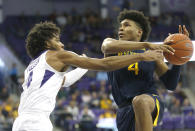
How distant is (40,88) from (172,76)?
5.88ft

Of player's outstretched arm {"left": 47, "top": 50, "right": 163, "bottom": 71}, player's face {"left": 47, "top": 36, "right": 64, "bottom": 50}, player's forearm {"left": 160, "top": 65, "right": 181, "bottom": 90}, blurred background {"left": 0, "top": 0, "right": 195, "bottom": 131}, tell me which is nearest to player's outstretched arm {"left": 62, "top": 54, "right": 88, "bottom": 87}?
player's face {"left": 47, "top": 36, "right": 64, "bottom": 50}

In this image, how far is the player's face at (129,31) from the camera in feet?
15.5

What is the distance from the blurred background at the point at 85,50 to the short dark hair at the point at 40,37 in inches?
246

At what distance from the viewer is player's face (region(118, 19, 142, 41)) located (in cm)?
472

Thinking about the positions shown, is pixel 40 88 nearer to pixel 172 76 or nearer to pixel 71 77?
pixel 71 77

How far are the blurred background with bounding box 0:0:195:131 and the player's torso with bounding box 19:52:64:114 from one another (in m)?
6.40

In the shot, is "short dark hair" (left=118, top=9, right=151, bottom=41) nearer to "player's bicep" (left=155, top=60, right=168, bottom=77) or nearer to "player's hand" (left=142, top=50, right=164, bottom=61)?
"player's bicep" (left=155, top=60, right=168, bottom=77)

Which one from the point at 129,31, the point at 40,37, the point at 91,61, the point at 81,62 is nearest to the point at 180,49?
the point at 129,31

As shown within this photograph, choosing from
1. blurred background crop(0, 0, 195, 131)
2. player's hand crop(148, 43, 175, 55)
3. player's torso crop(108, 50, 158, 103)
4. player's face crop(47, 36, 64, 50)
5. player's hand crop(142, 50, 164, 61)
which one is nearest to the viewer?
player's hand crop(142, 50, 164, 61)

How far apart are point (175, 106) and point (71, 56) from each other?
9.37 m

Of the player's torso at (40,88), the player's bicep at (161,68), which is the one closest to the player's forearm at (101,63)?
the player's torso at (40,88)

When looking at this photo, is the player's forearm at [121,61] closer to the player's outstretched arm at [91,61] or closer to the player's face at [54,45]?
the player's outstretched arm at [91,61]

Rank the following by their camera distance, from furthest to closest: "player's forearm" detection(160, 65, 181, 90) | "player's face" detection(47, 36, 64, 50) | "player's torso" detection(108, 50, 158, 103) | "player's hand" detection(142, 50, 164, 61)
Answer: "player's forearm" detection(160, 65, 181, 90), "player's torso" detection(108, 50, 158, 103), "player's face" detection(47, 36, 64, 50), "player's hand" detection(142, 50, 164, 61)

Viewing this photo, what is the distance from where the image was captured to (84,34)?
18.2 metres
